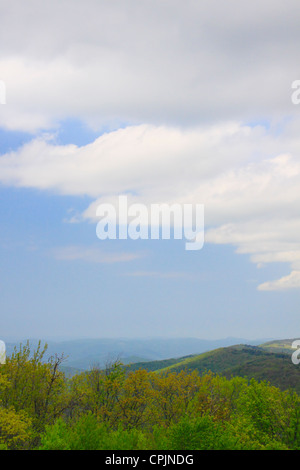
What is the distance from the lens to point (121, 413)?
56625 mm

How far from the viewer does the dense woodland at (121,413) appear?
108ft

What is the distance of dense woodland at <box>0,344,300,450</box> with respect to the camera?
108ft

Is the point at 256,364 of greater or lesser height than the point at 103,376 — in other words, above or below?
below

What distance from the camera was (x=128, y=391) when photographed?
5916 cm

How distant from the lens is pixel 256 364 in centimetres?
19912

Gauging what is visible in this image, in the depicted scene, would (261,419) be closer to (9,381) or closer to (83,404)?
(83,404)

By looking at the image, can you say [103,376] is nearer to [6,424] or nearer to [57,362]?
[57,362]
